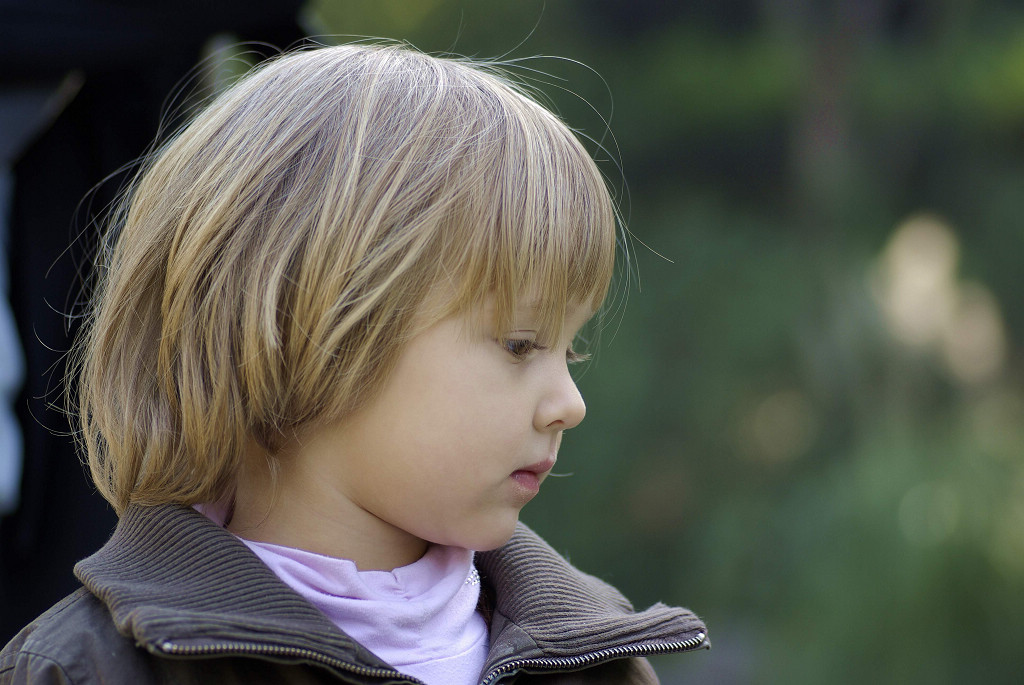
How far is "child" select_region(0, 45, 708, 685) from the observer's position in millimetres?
734

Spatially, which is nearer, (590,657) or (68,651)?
(68,651)

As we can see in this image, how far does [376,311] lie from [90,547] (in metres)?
0.72

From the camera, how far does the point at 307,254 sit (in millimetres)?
741

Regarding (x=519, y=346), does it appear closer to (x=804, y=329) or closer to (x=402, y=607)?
(x=402, y=607)

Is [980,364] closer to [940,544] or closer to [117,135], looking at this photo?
[940,544]

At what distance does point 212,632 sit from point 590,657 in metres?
0.32

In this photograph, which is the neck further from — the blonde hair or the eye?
the eye

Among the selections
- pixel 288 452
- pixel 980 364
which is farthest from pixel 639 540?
pixel 288 452

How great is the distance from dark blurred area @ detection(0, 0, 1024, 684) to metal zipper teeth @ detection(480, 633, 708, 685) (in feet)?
4.53

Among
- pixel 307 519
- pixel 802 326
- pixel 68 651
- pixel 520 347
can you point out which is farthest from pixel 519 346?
pixel 802 326

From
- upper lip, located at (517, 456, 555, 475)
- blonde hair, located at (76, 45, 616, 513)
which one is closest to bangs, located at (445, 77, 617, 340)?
blonde hair, located at (76, 45, 616, 513)

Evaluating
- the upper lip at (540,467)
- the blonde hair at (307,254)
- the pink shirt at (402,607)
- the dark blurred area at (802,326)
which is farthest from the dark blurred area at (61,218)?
the dark blurred area at (802,326)

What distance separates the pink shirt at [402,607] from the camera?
0.76 metres

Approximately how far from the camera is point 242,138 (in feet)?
2.59
